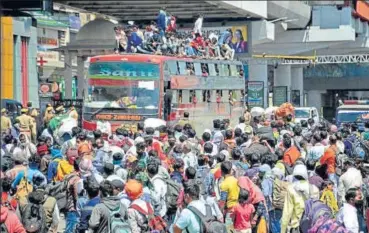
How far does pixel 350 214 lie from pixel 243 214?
1628mm

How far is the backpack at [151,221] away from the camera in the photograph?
29.3 feet

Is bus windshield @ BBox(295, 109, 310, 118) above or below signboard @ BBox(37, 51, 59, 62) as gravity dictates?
below

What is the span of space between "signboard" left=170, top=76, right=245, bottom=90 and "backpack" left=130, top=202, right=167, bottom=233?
1458 centimetres

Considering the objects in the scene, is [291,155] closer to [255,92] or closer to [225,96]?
[225,96]

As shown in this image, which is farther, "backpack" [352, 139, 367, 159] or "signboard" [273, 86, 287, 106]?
"signboard" [273, 86, 287, 106]

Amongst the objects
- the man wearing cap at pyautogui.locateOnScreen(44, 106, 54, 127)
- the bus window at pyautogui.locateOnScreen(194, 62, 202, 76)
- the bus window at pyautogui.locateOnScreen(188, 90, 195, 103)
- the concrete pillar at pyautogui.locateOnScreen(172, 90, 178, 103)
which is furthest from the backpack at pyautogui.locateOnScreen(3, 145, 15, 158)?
the bus window at pyautogui.locateOnScreen(194, 62, 202, 76)

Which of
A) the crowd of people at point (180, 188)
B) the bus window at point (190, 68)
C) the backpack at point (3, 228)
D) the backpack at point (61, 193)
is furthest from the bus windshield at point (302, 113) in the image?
the backpack at point (3, 228)

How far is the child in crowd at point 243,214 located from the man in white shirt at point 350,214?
145 cm

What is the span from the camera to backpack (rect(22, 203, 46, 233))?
8727 mm

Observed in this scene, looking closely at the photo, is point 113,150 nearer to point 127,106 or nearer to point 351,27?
point 127,106

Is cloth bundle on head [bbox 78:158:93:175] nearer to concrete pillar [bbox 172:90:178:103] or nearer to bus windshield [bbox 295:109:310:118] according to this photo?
concrete pillar [bbox 172:90:178:103]

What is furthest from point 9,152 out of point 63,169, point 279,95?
point 279,95

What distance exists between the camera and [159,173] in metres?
10.9

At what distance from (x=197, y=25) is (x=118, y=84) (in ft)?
40.0
